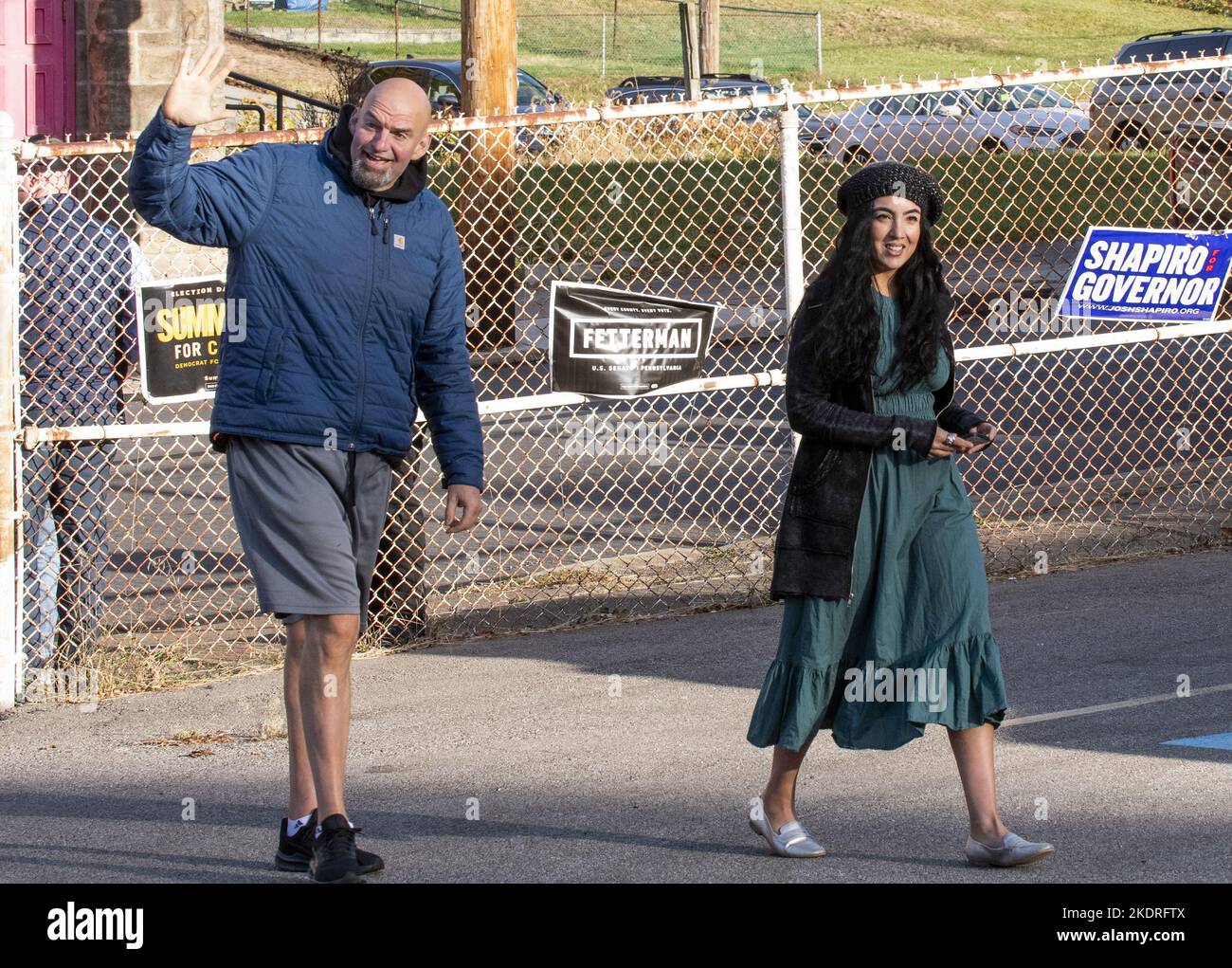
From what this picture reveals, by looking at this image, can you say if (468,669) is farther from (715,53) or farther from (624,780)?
(715,53)

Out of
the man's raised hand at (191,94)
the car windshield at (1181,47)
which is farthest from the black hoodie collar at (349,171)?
Result: the car windshield at (1181,47)

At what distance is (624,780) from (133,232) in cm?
694

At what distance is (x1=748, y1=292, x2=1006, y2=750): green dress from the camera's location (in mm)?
4430

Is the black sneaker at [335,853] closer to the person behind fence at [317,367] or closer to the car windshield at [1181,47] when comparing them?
the person behind fence at [317,367]

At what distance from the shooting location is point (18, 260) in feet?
21.5

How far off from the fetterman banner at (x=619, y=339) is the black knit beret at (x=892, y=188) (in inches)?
108

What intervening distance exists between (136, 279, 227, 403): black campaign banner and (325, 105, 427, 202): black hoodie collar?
229cm

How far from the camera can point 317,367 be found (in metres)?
4.47

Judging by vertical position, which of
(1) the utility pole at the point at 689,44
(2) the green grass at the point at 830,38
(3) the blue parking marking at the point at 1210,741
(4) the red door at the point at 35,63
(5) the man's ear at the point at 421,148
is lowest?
(3) the blue parking marking at the point at 1210,741

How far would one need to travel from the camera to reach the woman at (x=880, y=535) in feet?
14.6

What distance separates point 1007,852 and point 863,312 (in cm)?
148

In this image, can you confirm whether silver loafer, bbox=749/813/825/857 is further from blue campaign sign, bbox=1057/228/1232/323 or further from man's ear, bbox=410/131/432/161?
blue campaign sign, bbox=1057/228/1232/323

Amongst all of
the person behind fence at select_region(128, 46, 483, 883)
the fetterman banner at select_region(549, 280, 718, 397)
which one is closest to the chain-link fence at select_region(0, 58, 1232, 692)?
the fetterman banner at select_region(549, 280, 718, 397)

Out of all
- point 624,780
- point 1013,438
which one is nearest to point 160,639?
point 624,780
